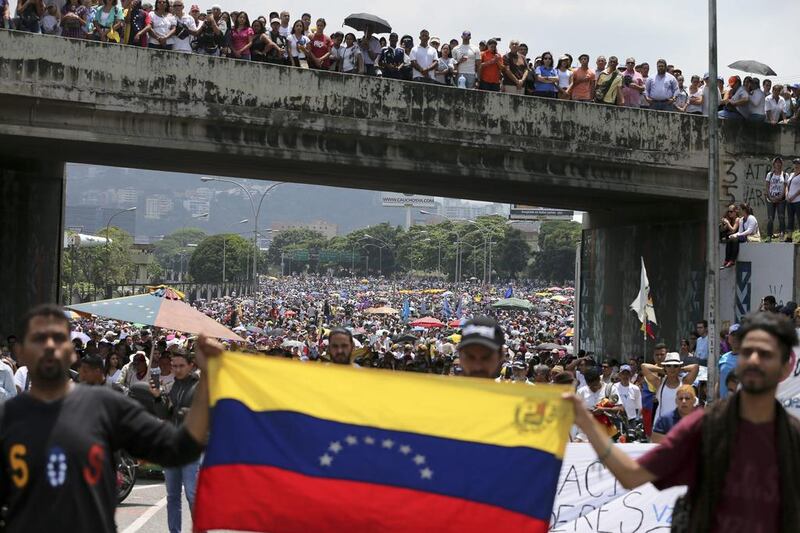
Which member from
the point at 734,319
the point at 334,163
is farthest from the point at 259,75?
the point at 734,319

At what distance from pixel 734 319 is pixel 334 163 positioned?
823 centimetres

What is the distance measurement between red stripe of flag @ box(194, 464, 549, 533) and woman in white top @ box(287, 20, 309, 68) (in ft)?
61.6

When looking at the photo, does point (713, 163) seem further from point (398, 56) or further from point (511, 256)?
point (511, 256)

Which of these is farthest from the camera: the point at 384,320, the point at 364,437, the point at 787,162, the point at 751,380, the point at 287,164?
the point at 384,320

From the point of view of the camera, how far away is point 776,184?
26.1 metres

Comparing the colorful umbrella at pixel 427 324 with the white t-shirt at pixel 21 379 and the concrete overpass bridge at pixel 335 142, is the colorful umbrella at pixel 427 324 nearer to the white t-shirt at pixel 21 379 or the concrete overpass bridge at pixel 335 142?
the concrete overpass bridge at pixel 335 142

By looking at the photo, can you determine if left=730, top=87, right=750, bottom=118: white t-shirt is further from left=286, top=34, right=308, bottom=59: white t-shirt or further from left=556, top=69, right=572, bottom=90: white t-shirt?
left=286, top=34, right=308, bottom=59: white t-shirt

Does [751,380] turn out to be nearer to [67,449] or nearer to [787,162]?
[67,449]

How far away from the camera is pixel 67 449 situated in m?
4.67

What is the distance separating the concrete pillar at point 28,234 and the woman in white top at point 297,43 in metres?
6.63

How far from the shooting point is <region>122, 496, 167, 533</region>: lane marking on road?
11.5 meters

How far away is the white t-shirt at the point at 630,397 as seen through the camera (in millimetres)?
15469

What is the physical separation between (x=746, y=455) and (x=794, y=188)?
2171cm

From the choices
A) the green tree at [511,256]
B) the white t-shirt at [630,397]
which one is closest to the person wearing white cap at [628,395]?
the white t-shirt at [630,397]
